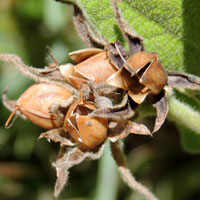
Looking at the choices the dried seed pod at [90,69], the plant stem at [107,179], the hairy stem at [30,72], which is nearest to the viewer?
the dried seed pod at [90,69]

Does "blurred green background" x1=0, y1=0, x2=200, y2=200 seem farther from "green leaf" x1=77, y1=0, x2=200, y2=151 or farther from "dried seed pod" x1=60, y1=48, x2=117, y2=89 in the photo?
"dried seed pod" x1=60, y1=48, x2=117, y2=89

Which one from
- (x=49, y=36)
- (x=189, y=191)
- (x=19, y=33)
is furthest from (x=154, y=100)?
(x=19, y=33)

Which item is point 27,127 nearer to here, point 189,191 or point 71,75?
point 189,191

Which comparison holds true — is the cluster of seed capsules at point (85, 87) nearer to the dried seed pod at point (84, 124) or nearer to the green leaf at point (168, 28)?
the dried seed pod at point (84, 124)

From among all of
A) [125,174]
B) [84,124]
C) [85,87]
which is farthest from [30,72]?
[125,174]

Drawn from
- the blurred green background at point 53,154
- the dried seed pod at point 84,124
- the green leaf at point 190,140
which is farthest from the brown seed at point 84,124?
the blurred green background at point 53,154

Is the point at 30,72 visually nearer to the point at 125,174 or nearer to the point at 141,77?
the point at 141,77

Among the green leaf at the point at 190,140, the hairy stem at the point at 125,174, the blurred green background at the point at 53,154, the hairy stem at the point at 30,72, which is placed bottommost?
the blurred green background at the point at 53,154
